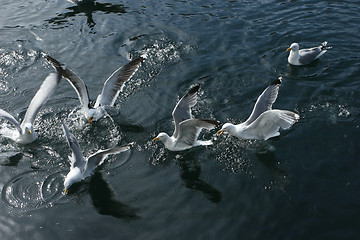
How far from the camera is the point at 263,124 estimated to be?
31.4 ft

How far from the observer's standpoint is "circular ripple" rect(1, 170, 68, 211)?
880 cm

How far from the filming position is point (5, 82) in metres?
13.3

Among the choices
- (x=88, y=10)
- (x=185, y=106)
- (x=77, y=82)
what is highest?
(x=88, y=10)

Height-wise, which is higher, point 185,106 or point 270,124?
point 185,106

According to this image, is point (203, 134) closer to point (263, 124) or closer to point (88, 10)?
point (263, 124)

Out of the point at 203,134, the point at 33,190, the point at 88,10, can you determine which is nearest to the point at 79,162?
the point at 33,190

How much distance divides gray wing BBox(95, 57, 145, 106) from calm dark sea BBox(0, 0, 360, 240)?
17.1 inches

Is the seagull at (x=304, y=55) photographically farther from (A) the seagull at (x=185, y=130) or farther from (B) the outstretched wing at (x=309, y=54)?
(A) the seagull at (x=185, y=130)

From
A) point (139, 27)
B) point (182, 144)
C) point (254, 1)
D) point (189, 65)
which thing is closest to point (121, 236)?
point (182, 144)

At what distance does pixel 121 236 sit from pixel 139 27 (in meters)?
10.8

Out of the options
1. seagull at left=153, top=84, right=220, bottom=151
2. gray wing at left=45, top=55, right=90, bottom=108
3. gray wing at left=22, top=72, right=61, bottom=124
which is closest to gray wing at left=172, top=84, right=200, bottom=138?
seagull at left=153, top=84, right=220, bottom=151

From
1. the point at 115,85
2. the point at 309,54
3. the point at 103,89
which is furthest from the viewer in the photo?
the point at 309,54

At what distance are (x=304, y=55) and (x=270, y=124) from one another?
449 cm

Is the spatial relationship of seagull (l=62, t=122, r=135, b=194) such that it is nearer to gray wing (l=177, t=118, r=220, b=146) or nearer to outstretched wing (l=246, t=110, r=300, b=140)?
gray wing (l=177, t=118, r=220, b=146)
